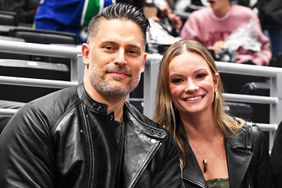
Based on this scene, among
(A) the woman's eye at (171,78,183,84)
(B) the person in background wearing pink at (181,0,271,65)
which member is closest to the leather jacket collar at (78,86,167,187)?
(A) the woman's eye at (171,78,183,84)

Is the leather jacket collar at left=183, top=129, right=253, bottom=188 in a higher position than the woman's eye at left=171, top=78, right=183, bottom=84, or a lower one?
lower

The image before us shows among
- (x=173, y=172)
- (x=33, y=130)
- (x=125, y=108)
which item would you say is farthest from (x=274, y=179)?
(x=33, y=130)

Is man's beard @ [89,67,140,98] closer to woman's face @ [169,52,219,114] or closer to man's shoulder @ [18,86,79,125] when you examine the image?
man's shoulder @ [18,86,79,125]

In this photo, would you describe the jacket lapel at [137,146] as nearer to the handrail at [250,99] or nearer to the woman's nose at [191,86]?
the woman's nose at [191,86]

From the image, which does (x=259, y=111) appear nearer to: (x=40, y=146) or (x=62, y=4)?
(x=62, y=4)

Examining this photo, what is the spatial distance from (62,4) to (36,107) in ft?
9.07

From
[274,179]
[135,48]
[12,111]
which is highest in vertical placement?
[135,48]

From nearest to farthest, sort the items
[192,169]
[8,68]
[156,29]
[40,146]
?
1. [40,146]
2. [192,169]
3. [8,68]
4. [156,29]

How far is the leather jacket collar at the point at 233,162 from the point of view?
3.57 metres

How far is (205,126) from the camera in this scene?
3.80 metres

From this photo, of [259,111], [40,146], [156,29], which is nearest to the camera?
[40,146]

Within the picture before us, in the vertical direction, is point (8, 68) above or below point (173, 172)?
above

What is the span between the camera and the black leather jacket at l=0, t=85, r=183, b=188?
2883mm

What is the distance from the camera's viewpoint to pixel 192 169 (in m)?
3.60
